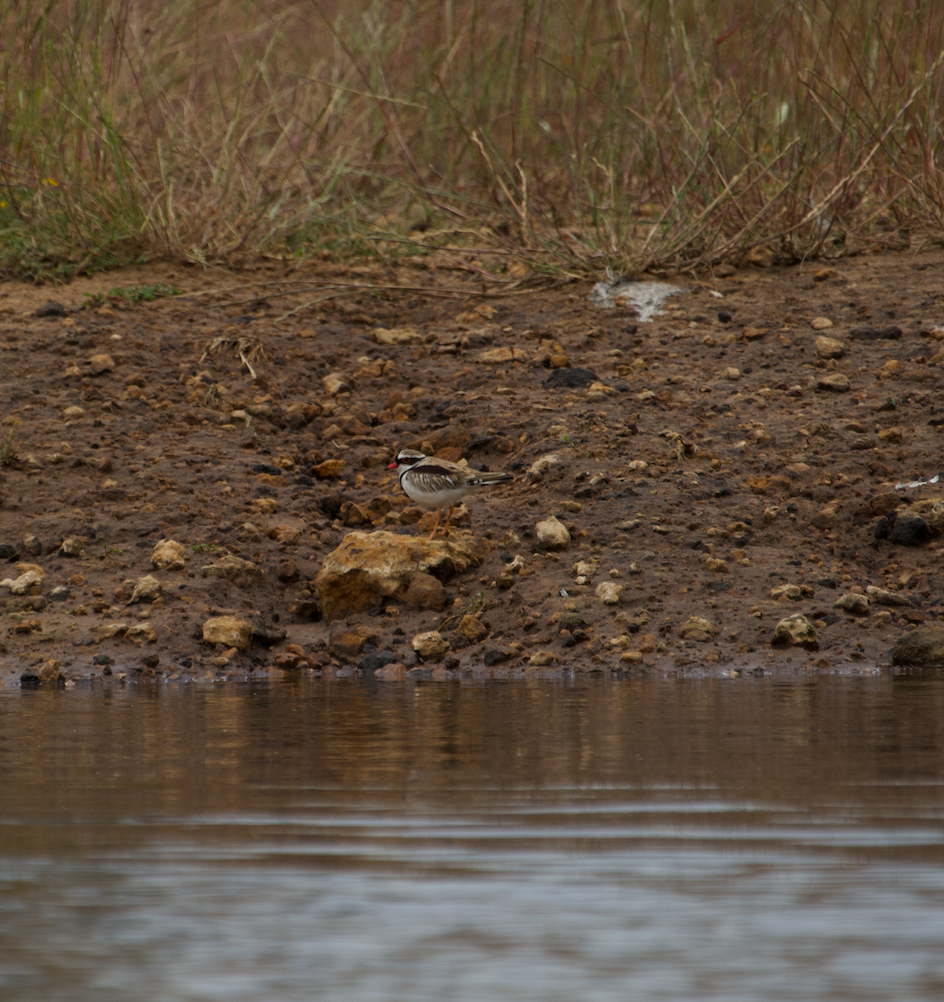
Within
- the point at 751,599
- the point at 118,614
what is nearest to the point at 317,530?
the point at 118,614

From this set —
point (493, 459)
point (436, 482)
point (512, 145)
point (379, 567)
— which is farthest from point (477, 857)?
point (512, 145)

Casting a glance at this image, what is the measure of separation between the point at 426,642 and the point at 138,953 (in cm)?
433

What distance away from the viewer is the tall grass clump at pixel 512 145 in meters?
9.66

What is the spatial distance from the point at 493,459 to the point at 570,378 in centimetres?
82

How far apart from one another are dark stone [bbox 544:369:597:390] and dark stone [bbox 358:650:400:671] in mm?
2489

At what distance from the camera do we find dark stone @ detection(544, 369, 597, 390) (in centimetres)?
853

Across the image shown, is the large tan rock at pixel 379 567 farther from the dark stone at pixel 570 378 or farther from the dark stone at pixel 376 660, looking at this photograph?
the dark stone at pixel 570 378

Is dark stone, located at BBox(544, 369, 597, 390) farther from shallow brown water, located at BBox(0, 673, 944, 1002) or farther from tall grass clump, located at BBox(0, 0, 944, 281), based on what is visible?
shallow brown water, located at BBox(0, 673, 944, 1002)

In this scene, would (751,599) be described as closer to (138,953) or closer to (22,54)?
(138,953)

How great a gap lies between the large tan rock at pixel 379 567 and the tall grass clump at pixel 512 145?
10.4ft

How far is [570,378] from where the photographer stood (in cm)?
856

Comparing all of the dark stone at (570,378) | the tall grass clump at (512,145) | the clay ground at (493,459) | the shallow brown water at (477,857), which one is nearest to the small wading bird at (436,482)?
the clay ground at (493,459)

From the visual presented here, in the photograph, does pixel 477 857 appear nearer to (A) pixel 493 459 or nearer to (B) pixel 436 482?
(B) pixel 436 482

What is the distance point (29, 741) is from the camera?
4480mm
